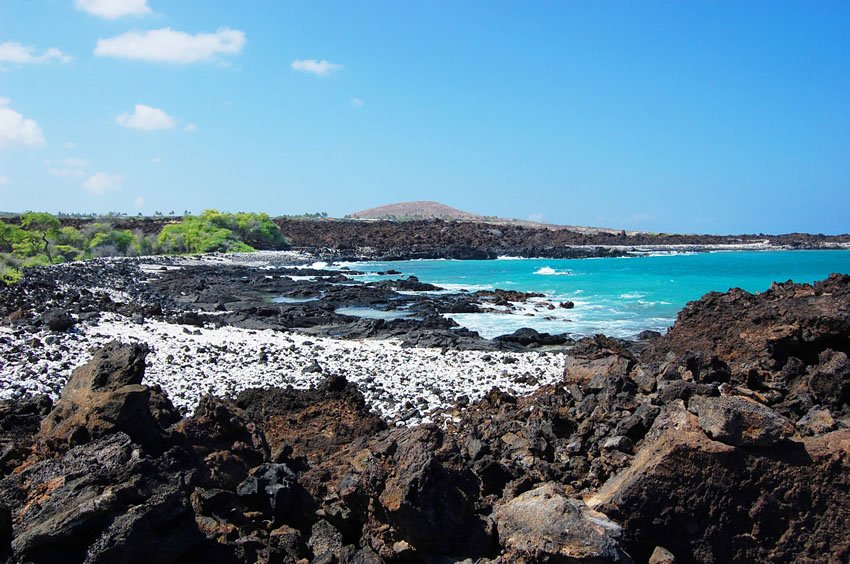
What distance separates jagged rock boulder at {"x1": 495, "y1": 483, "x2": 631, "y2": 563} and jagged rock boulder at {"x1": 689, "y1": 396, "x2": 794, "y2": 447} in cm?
124

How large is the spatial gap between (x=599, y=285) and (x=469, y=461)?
37.2 metres

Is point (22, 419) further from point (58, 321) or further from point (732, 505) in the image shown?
point (732, 505)

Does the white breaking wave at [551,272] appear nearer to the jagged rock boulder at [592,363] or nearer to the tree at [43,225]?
the tree at [43,225]

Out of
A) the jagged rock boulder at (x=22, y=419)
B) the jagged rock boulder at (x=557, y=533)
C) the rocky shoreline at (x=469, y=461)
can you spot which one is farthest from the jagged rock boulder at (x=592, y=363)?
the jagged rock boulder at (x=22, y=419)

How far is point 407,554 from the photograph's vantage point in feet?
15.9

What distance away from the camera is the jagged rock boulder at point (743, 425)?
5.12 meters

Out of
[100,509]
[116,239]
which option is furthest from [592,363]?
[116,239]

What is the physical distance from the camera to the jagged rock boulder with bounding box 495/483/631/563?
4.29 meters

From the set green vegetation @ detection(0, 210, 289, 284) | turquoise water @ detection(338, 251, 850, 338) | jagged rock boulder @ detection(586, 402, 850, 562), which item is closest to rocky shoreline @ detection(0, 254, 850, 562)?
jagged rock boulder @ detection(586, 402, 850, 562)

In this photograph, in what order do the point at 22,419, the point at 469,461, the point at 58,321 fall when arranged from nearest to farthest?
the point at 469,461
the point at 22,419
the point at 58,321

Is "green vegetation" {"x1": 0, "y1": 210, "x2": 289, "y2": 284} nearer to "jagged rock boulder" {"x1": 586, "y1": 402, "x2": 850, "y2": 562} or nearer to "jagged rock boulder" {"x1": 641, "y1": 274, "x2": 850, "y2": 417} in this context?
"jagged rock boulder" {"x1": 641, "y1": 274, "x2": 850, "y2": 417}

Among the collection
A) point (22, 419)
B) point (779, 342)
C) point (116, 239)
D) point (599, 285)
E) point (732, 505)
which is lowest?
point (599, 285)

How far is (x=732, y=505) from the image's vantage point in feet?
16.6

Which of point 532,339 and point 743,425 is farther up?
point 743,425
